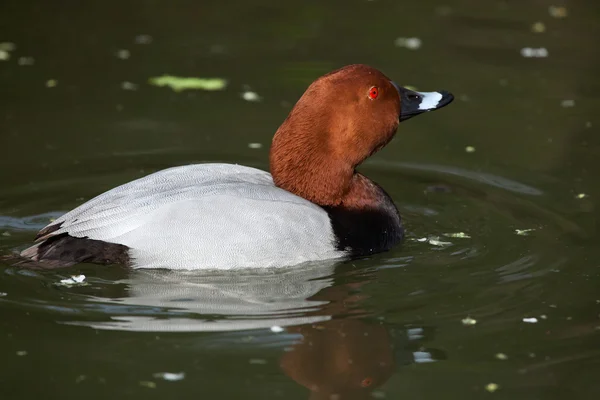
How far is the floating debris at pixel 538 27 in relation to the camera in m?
10.3

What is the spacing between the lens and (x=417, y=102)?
6.40m

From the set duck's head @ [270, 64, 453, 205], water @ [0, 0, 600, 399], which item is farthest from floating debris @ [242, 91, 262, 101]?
duck's head @ [270, 64, 453, 205]

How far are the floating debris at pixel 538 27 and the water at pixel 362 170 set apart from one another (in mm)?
38

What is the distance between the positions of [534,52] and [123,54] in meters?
3.79

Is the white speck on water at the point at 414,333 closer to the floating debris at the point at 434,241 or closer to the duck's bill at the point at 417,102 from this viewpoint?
the floating debris at the point at 434,241

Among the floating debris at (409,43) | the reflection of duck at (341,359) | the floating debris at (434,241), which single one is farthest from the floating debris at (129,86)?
the reflection of duck at (341,359)

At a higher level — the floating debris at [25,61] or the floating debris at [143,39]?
the floating debris at [143,39]

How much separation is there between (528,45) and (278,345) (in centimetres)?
586

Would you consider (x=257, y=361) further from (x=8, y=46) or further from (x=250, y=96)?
(x=8, y=46)

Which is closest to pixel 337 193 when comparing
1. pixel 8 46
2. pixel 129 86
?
pixel 129 86

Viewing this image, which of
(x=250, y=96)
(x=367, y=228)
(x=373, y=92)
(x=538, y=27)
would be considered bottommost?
(x=367, y=228)

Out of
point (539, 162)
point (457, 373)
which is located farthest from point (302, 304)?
point (539, 162)

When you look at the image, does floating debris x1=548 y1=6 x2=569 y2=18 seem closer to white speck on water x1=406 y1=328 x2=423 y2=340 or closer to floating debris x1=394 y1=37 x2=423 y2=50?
floating debris x1=394 y1=37 x2=423 y2=50

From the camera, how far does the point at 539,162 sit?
7.57 metres
